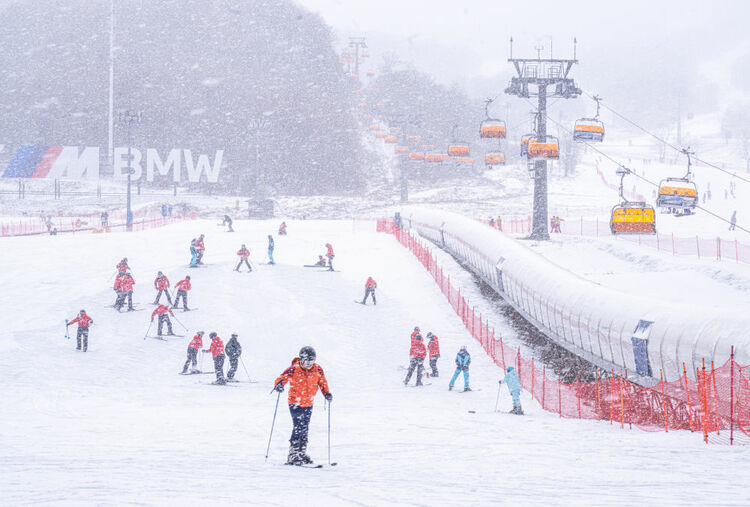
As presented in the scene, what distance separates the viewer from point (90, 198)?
255ft

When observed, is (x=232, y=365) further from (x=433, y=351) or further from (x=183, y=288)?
(x=183, y=288)

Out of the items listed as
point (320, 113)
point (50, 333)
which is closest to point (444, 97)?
point (320, 113)

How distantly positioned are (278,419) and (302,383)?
440 cm

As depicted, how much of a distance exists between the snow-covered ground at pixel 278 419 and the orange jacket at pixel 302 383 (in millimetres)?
757

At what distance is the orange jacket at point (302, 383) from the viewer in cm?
779

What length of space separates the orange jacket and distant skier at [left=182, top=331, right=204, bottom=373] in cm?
982

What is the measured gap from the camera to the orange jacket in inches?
307

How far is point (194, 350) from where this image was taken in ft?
57.2

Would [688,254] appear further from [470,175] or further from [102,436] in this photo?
[470,175]

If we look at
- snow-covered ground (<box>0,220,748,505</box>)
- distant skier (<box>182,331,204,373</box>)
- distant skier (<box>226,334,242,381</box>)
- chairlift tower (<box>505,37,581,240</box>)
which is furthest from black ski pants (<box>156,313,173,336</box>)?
chairlift tower (<box>505,37,581,240</box>)

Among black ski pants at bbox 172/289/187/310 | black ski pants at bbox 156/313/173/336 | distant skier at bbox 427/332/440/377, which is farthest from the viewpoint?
black ski pants at bbox 172/289/187/310

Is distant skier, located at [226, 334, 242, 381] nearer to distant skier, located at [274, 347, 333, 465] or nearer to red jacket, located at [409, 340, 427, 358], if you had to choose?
red jacket, located at [409, 340, 427, 358]

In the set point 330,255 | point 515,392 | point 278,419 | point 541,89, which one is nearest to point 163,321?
point 278,419

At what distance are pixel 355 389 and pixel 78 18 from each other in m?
111
